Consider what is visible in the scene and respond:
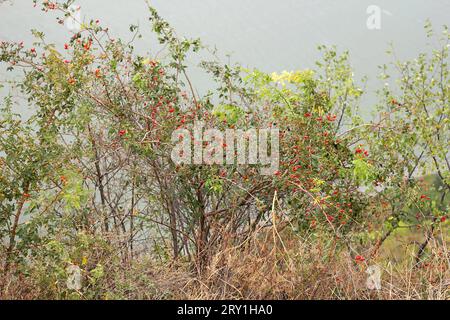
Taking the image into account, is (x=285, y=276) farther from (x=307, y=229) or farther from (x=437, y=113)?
(x=437, y=113)

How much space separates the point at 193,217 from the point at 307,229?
1.12 meters

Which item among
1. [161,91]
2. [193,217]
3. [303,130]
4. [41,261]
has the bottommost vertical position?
[41,261]

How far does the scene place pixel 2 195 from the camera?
4949 mm

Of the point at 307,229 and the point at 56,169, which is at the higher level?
the point at 56,169

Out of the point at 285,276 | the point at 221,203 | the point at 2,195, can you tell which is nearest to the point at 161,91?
the point at 221,203

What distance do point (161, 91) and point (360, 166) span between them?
179 cm
